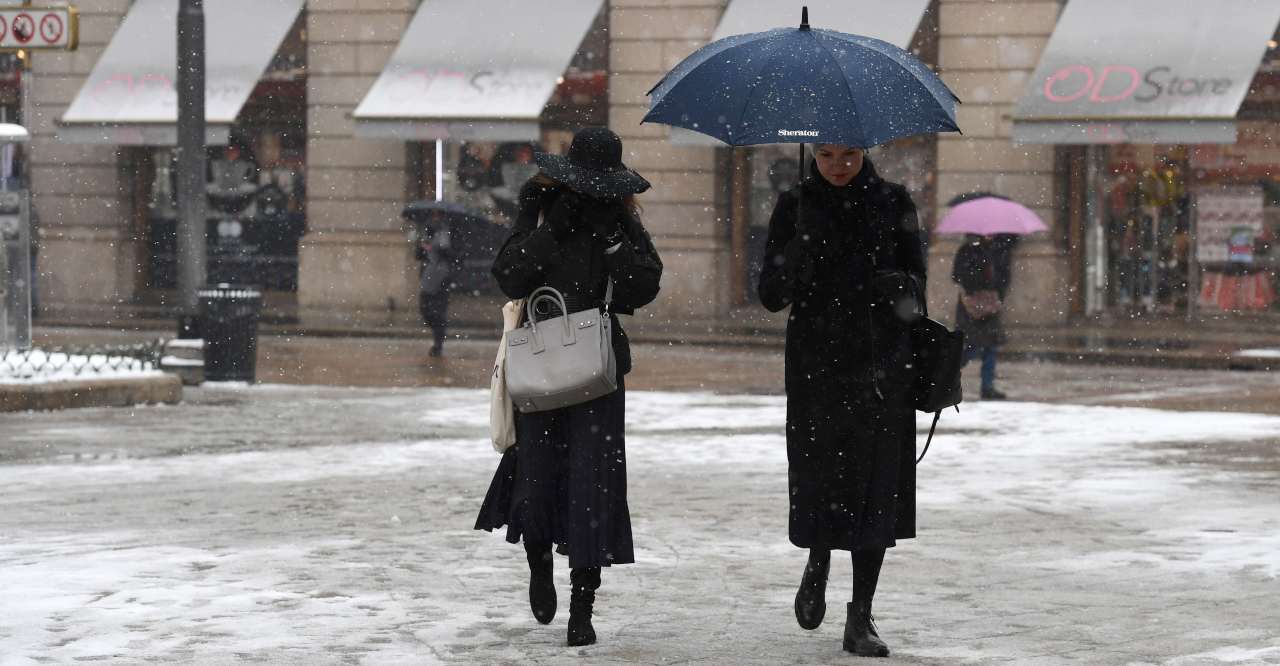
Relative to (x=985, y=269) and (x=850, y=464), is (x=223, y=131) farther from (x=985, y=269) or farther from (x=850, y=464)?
(x=850, y=464)

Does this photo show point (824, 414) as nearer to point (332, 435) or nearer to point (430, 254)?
point (332, 435)

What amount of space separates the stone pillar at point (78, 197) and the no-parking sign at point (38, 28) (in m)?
15.4

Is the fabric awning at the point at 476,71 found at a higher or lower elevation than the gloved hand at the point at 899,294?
higher

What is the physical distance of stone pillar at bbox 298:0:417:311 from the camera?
2923 cm

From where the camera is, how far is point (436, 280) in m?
22.0

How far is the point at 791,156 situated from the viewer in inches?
1133

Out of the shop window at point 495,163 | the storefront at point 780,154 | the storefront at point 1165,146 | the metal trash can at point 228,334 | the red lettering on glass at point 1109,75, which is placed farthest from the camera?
the shop window at point 495,163

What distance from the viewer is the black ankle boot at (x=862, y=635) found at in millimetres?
6773

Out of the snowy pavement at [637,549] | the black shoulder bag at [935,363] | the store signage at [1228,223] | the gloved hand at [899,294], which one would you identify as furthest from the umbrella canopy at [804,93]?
the store signage at [1228,223]

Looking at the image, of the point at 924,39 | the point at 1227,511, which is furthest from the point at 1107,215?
the point at 1227,511

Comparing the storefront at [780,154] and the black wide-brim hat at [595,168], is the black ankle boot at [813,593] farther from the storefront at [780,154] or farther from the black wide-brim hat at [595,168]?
the storefront at [780,154]

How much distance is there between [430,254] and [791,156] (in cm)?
773

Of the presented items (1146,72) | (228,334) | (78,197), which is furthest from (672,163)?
(228,334)

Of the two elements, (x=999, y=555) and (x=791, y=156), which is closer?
(x=999, y=555)
